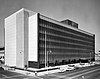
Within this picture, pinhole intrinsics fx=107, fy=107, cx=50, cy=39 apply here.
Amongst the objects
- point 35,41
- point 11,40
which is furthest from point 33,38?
point 11,40

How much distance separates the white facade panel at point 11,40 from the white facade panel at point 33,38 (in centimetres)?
1142

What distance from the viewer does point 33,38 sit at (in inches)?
2057

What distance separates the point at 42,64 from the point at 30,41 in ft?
42.3

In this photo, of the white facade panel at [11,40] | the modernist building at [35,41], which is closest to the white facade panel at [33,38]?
the modernist building at [35,41]

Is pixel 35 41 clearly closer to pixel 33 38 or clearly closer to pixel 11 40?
pixel 33 38

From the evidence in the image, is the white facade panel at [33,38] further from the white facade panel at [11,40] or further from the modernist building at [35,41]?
the white facade panel at [11,40]

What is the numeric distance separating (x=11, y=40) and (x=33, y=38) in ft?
58.6

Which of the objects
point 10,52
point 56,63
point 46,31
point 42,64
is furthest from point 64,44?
point 10,52

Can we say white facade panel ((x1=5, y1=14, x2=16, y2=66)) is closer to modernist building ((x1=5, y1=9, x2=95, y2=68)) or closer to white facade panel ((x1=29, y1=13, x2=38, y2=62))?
modernist building ((x1=5, y1=9, x2=95, y2=68))

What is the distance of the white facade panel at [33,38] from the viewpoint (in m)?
50.6

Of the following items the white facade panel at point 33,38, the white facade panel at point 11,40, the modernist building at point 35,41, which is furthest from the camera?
the white facade panel at point 11,40

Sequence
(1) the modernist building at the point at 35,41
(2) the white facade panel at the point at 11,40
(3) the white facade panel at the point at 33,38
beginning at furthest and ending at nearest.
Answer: (2) the white facade panel at the point at 11,40, (1) the modernist building at the point at 35,41, (3) the white facade panel at the point at 33,38

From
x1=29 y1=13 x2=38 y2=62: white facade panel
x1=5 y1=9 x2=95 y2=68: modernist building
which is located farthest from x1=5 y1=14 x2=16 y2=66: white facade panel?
x1=29 y1=13 x2=38 y2=62: white facade panel

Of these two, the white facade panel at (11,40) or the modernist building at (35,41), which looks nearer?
the modernist building at (35,41)
